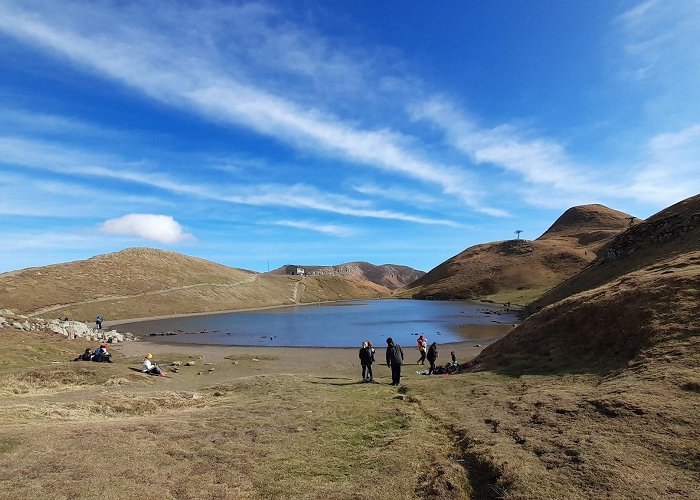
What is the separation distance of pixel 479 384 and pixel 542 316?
32.9ft

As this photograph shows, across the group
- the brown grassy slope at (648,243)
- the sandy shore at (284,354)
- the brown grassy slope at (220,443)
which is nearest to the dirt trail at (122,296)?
the sandy shore at (284,354)

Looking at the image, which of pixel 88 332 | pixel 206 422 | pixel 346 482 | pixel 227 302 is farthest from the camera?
pixel 227 302

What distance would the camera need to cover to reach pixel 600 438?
1023 centimetres

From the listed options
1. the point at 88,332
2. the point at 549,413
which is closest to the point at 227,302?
the point at 88,332

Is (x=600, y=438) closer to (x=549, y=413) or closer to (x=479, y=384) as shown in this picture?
(x=549, y=413)

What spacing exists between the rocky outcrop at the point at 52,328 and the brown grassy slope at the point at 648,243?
209 ft

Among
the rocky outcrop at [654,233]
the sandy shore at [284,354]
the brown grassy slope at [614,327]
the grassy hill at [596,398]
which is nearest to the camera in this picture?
the grassy hill at [596,398]

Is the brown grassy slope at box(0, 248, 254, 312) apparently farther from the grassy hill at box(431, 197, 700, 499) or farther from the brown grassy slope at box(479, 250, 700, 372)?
the grassy hill at box(431, 197, 700, 499)

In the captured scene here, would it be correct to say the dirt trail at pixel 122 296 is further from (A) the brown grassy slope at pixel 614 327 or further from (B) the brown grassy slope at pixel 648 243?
(B) the brown grassy slope at pixel 648 243

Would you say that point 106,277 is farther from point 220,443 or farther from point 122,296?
point 220,443

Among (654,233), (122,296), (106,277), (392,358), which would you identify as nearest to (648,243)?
(654,233)

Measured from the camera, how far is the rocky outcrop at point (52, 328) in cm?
3862

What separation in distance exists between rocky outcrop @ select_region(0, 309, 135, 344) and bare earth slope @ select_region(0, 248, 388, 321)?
40420 mm

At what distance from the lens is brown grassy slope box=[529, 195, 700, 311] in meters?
50.4
